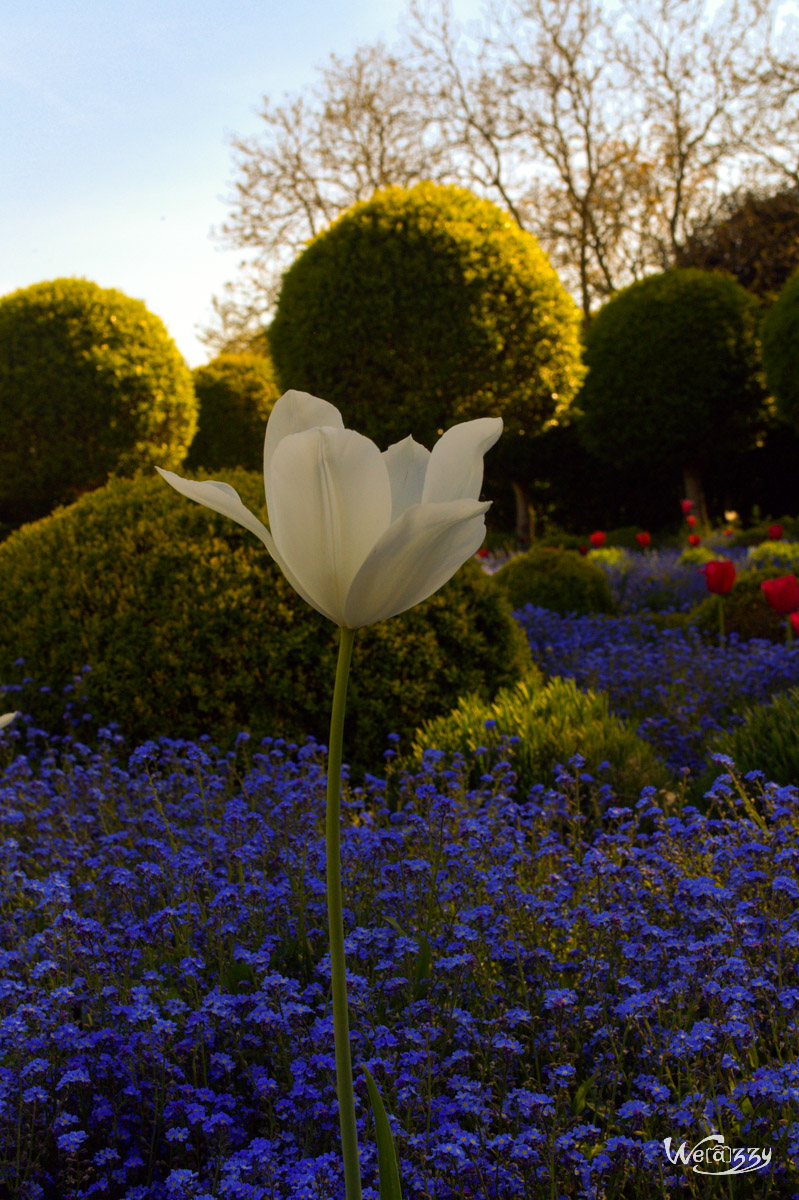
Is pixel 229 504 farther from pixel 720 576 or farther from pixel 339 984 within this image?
pixel 720 576

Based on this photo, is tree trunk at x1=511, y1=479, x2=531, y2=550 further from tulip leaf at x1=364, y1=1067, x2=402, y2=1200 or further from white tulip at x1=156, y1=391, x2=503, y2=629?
tulip leaf at x1=364, y1=1067, x2=402, y2=1200

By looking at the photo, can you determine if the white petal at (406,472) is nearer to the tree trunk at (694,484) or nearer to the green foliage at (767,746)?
the green foliage at (767,746)

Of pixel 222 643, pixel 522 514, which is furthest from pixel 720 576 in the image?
pixel 522 514

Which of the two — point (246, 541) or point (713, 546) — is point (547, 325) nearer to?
point (713, 546)

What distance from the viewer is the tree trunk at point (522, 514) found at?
53.0ft

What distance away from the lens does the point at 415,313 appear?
9523mm

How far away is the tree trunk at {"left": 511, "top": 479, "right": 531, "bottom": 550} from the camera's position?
1616cm

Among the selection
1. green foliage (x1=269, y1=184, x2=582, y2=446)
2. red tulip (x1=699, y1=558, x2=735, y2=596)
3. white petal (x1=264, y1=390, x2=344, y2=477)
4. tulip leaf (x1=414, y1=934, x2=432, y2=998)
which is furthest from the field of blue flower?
green foliage (x1=269, y1=184, x2=582, y2=446)

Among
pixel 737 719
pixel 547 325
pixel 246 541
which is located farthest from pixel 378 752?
pixel 547 325

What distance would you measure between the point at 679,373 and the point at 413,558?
14.7 meters

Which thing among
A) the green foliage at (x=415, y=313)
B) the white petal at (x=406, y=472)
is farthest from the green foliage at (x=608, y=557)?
the white petal at (x=406, y=472)

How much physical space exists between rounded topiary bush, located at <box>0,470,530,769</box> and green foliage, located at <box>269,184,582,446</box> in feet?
15.4

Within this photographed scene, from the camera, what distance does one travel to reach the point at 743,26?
2103 centimetres

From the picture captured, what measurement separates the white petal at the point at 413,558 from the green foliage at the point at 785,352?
13455 millimetres
